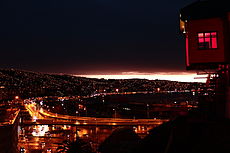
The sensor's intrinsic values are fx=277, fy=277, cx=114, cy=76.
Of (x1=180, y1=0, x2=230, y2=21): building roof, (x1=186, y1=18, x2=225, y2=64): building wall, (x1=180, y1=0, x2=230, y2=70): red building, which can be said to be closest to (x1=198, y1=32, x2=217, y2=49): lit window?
(x1=180, y1=0, x2=230, y2=70): red building

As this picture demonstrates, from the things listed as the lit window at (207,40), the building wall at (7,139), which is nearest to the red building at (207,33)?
the lit window at (207,40)

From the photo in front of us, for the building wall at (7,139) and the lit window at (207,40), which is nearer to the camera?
the building wall at (7,139)

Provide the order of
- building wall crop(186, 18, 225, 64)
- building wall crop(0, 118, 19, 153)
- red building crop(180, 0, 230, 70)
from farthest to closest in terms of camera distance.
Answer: building wall crop(186, 18, 225, 64) < red building crop(180, 0, 230, 70) < building wall crop(0, 118, 19, 153)

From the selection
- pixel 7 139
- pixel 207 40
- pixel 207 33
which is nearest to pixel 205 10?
pixel 207 33

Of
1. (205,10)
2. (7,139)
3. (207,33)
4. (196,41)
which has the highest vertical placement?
(205,10)

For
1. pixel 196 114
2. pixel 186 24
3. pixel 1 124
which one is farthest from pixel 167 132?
pixel 1 124

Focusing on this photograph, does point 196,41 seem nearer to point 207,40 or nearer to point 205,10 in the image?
point 207,40

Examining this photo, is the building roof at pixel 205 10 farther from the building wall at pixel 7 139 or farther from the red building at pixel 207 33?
the building wall at pixel 7 139

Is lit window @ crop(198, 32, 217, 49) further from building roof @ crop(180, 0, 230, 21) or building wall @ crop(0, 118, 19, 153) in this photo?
building wall @ crop(0, 118, 19, 153)
